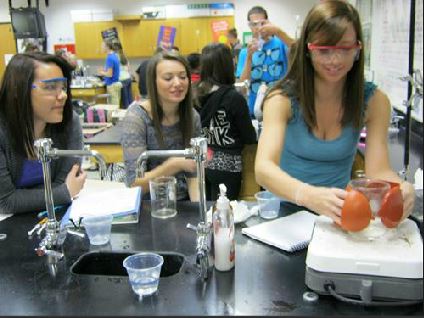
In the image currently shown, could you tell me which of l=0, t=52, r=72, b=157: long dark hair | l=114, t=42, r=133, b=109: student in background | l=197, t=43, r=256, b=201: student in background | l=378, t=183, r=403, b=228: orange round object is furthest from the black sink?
l=114, t=42, r=133, b=109: student in background

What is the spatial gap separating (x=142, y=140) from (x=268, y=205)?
796mm

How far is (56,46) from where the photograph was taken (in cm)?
938

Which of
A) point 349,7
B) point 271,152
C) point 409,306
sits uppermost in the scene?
point 349,7

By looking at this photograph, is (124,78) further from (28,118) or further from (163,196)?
(163,196)

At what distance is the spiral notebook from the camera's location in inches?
48.8

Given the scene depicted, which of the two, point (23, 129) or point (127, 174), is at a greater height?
point (23, 129)

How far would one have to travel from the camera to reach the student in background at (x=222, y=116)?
290 cm

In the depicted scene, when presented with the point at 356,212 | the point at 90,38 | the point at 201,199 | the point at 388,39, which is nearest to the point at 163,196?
the point at 201,199

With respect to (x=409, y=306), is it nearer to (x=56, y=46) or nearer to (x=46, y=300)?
(x=46, y=300)

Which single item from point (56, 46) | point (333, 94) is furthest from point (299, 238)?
point (56, 46)

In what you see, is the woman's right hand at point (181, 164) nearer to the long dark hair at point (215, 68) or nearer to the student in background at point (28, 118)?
the student in background at point (28, 118)

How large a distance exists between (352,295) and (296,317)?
6.4 inches

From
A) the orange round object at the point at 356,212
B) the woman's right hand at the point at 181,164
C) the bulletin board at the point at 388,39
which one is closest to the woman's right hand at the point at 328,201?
the orange round object at the point at 356,212

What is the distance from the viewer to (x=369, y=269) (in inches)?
37.0
